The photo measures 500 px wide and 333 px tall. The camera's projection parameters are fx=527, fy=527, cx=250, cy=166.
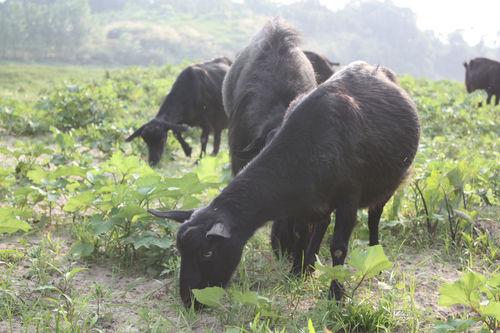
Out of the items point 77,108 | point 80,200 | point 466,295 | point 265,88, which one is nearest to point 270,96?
point 265,88

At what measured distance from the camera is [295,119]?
410 centimetres

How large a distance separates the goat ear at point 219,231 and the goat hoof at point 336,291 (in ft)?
3.08

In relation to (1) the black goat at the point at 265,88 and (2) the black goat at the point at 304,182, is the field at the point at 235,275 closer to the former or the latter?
(2) the black goat at the point at 304,182

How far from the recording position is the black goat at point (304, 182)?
3.76 m

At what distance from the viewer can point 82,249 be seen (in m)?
4.46

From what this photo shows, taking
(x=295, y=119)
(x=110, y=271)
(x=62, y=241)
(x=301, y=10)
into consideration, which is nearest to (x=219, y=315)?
(x=110, y=271)

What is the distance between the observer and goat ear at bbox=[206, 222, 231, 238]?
3469mm

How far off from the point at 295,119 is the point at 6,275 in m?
2.52

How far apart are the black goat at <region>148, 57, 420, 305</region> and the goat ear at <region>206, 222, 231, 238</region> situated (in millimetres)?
26

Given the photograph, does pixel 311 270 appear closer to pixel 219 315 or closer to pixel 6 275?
pixel 219 315

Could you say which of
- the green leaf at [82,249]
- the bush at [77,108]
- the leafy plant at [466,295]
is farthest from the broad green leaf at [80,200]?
the bush at [77,108]

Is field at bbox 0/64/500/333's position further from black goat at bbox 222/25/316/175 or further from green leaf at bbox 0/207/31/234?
black goat at bbox 222/25/316/175

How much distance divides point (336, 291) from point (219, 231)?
3.52 ft

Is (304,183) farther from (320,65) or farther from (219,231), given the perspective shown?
(320,65)
